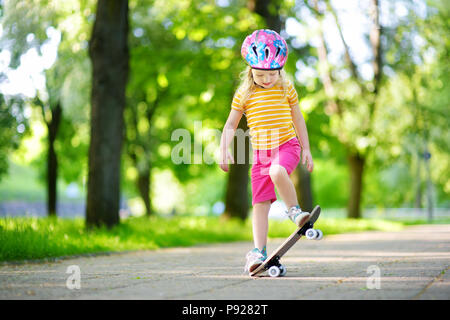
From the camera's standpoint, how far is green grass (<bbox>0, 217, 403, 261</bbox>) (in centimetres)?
675

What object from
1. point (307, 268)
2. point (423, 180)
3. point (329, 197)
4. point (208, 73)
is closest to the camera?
point (307, 268)

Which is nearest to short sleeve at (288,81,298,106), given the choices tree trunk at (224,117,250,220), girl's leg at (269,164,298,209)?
girl's leg at (269,164,298,209)

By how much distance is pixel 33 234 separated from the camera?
23.9ft

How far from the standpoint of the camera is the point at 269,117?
16.8 ft

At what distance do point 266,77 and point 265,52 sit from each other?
0.72ft

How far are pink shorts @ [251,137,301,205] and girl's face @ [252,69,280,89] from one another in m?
0.53

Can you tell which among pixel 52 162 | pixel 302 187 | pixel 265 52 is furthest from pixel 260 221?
pixel 52 162

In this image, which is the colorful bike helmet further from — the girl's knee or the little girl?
the girl's knee

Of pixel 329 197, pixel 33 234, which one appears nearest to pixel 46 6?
pixel 33 234

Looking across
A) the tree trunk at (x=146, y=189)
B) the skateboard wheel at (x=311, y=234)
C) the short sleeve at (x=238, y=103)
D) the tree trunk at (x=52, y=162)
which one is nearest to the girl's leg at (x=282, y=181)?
the skateboard wheel at (x=311, y=234)

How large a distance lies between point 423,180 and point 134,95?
85.6ft

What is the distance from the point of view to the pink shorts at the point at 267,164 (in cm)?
506

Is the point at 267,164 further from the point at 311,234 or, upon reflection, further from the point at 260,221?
the point at 311,234
